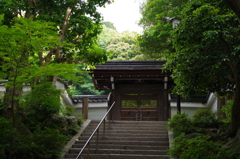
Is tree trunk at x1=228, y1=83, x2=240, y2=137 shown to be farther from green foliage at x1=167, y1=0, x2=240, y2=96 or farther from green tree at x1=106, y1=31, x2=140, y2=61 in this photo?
green tree at x1=106, y1=31, x2=140, y2=61

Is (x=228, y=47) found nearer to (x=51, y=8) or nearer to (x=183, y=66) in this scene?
(x=183, y=66)

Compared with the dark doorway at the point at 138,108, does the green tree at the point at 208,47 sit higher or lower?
higher

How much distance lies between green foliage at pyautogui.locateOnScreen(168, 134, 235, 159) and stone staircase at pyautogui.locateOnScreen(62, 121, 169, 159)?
849 mm

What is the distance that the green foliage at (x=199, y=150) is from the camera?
7.36m

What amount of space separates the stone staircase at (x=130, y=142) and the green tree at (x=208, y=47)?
2.37m

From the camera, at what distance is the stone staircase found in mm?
9492

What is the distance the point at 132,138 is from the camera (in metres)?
11.0

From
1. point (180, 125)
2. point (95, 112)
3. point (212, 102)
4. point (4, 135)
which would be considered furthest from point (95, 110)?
point (4, 135)

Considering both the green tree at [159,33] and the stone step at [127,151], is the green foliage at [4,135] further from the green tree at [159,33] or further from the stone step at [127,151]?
the green tree at [159,33]

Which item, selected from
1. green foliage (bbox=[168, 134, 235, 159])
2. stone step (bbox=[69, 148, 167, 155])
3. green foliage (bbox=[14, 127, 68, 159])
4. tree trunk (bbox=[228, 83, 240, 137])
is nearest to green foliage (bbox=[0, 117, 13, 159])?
green foliage (bbox=[14, 127, 68, 159])


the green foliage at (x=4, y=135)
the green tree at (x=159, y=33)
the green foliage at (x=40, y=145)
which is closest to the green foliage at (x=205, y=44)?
the green foliage at (x=40, y=145)

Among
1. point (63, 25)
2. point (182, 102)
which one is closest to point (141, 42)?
point (182, 102)

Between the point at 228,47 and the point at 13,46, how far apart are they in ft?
19.2

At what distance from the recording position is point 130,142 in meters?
→ 10.6
